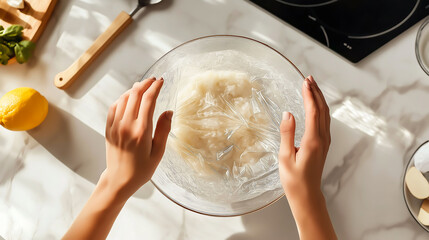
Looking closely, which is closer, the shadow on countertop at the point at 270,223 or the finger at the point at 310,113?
the finger at the point at 310,113

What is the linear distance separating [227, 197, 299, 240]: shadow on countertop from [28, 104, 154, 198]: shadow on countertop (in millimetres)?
236

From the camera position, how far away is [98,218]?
2.17ft

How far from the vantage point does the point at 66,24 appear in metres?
0.90

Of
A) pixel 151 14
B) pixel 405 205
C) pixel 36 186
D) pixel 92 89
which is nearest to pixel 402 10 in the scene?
pixel 405 205

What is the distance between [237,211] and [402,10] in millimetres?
600

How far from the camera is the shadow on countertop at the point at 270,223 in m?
0.80

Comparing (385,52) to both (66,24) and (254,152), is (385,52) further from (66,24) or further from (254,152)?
(66,24)

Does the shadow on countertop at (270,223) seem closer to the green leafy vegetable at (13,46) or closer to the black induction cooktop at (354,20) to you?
the black induction cooktop at (354,20)

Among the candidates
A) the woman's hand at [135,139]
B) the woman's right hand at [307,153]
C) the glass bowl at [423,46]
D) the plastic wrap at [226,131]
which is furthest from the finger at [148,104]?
the glass bowl at [423,46]

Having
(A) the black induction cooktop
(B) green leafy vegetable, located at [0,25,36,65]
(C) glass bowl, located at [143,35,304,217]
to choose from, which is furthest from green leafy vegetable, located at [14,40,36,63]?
(A) the black induction cooktop

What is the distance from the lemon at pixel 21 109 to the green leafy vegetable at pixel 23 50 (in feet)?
0.25

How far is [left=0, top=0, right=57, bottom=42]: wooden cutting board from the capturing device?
881 millimetres

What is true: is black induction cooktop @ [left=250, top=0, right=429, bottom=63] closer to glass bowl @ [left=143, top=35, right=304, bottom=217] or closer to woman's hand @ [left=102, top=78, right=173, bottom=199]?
glass bowl @ [left=143, top=35, right=304, bottom=217]

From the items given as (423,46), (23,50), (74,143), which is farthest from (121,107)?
(423,46)
